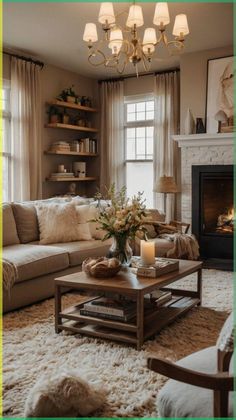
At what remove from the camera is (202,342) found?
2754 millimetres

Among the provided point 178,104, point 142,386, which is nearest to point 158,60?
point 178,104

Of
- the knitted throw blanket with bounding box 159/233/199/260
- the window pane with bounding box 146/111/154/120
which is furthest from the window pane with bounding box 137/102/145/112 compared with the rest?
the knitted throw blanket with bounding box 159/233/199/260

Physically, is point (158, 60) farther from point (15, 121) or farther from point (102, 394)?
point (102, 394)

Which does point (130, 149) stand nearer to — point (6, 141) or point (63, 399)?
point (6, 141)

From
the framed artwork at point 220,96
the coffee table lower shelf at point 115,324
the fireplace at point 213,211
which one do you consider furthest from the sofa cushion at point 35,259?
the framed artwork at point 220,96

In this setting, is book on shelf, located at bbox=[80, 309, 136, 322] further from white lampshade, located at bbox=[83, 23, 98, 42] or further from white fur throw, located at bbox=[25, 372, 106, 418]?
white lampshade, located at bbox=[83, 23, 98, 42]

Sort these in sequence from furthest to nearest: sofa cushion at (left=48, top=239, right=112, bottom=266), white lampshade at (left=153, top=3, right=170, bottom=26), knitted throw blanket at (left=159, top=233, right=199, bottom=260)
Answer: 1. knitted throw blanket at (left=159, top=233, right=199, bottom=260)
2. sofa cushion at (left=48, top=239, right=112, bottom=266)
3. white lampshade at (left=153, top=3, right=170, bottom=26)

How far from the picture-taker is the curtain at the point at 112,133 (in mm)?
6953

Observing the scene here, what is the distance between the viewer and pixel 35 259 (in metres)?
3.63

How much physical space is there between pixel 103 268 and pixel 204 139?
10.7 ft

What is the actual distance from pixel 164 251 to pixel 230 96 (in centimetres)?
224

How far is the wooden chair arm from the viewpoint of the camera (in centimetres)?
118

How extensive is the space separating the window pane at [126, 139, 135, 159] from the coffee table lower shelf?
4128 mm

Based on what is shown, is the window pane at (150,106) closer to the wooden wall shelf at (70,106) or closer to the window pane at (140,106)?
the window pane at (140,106)
